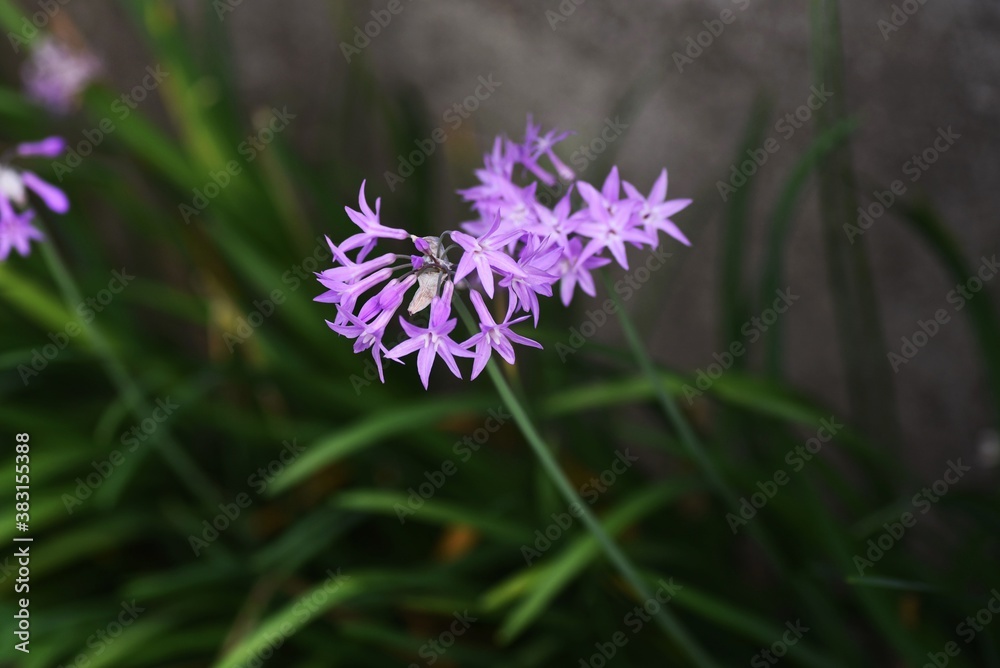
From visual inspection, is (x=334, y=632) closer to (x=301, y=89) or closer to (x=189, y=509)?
(x=189, y=509)

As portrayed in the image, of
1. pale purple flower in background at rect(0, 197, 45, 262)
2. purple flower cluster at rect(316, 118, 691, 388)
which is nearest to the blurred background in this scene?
pale purple flower in background at rect(0, 197, 45, 262)

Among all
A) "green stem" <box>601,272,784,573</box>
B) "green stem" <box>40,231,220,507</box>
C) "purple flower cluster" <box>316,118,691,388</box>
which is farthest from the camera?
"green stem" <box>40,231,220,507</box>

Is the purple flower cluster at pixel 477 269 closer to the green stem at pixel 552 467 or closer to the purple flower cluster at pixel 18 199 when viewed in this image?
the green stem at pixel 552 467

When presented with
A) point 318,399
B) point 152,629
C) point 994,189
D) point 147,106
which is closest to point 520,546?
point 318,399

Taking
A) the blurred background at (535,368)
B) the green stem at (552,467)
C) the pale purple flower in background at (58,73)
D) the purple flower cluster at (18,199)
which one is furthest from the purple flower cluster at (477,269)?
the pale purple flower in background at (58,73)

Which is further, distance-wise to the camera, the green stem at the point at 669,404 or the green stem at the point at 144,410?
the green stem at the point at 144,410

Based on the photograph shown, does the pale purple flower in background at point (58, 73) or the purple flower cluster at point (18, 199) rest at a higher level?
the pale purple flower in background at point (58, 73)

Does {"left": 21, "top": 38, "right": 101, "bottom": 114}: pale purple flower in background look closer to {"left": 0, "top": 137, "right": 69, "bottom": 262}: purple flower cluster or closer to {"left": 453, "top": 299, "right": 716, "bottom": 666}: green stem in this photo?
{"left": 0, "top": 137, "right": 69, "bottom": 262}: purple flower cluster

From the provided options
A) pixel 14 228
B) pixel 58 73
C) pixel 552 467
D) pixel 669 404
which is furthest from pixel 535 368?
pixel 58 73

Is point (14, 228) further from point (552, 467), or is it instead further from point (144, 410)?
point (552, 467)
